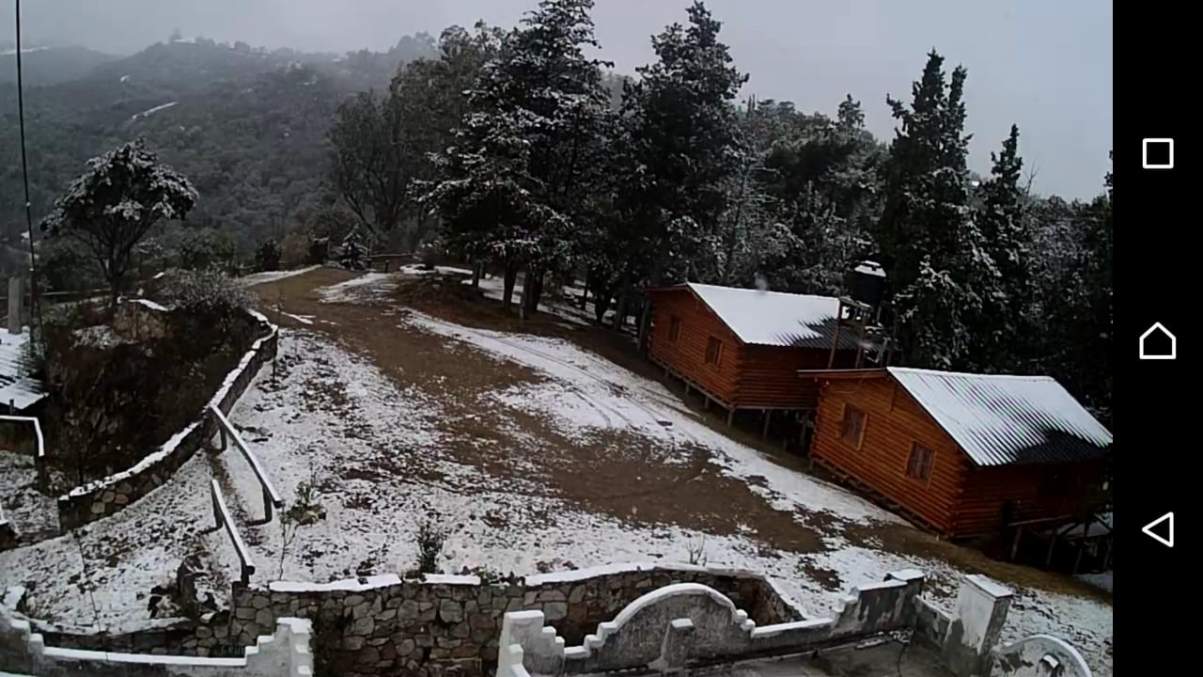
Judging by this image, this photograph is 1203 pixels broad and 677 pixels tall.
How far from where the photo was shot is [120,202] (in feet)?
56.3

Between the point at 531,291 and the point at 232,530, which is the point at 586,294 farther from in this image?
the point at 232,530

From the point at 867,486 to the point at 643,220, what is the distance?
9.38 m

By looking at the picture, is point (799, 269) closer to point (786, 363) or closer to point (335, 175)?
point (786, 363)

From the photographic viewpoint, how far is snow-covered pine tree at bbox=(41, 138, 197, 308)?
16641mm

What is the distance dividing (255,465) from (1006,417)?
11.7m

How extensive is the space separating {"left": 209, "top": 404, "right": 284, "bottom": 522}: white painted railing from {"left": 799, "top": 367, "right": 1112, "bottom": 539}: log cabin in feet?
32.0

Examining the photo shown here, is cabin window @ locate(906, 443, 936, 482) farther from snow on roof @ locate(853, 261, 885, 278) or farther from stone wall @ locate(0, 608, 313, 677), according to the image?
stone wall @ locate(0, 608, 313, 677)

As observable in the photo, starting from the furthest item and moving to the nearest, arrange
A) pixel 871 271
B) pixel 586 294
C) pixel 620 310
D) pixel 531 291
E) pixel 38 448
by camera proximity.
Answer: pixel 586 294 < pixel 620 310 < pixel 531 291 < pixel 871 271 < pixel 38 448

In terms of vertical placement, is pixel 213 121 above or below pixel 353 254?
above

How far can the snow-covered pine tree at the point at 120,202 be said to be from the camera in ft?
54.6

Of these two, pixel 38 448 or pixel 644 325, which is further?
pixel 644 325

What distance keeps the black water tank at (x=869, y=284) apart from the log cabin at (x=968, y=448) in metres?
2.52

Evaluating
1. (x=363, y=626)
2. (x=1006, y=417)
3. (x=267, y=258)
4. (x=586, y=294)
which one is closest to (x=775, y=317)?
(x=1006, y=417)

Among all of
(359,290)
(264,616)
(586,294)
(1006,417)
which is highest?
(1006,417)
